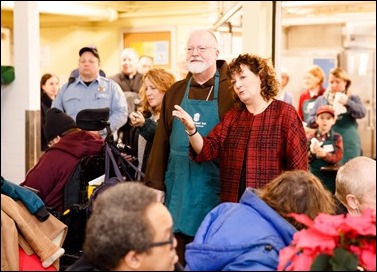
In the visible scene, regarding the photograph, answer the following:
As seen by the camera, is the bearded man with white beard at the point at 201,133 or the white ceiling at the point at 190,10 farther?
the white ceiling at the point at 190,10

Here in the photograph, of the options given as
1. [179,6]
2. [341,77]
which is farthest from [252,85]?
[179,6]

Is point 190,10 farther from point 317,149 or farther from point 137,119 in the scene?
point 137,119

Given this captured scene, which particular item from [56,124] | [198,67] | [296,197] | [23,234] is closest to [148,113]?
[56,124]

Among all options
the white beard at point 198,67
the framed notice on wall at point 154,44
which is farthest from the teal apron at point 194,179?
the framed notice on wall at point 154,44

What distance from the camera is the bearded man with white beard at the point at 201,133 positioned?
11.9 ft

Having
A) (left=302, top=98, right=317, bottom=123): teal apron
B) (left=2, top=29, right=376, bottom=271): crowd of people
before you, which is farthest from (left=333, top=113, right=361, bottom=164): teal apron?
(left=2, top=29, right=376, bottom=271): crowd of people

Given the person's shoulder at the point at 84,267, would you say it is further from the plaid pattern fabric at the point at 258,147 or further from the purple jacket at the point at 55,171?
the purple jacket at the point at 55,171

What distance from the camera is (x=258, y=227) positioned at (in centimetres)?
234

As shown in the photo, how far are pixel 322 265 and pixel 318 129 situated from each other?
420 centimetres

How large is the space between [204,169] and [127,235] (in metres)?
1.73

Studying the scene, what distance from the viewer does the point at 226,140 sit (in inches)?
137

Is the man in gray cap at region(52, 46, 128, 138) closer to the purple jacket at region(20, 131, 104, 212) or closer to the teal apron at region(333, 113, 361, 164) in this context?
the purple jacket at region(20, 131, 104, 212)

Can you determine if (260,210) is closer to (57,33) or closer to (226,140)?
(226,140)

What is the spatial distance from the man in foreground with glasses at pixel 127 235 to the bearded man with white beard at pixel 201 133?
1.56 meters
